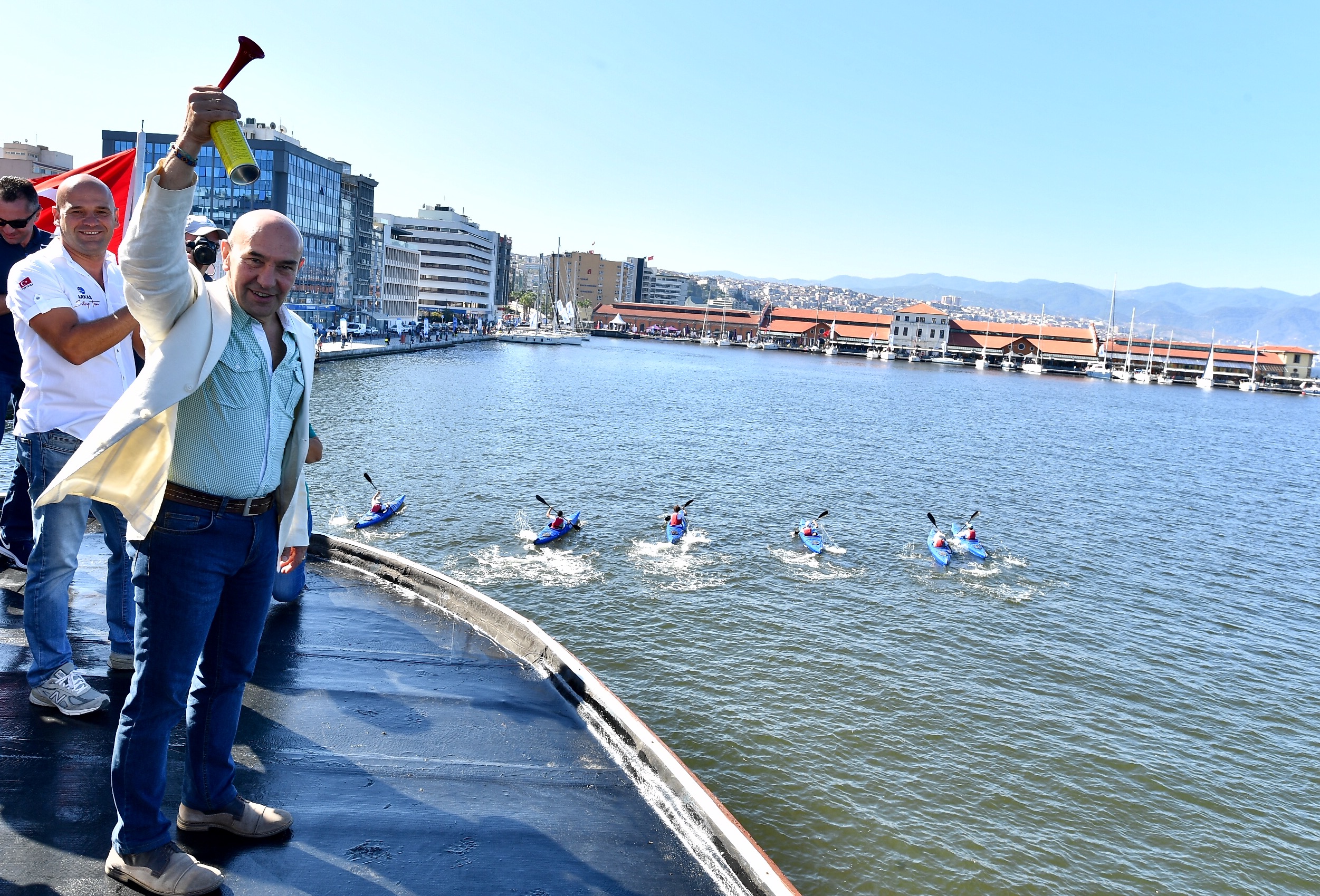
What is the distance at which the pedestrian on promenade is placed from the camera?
116 inches

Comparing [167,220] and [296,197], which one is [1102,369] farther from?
[167,220]

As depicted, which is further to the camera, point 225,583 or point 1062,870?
point 1062,870

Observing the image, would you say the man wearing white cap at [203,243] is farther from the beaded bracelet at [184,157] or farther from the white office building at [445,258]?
the white office building at [445,258]

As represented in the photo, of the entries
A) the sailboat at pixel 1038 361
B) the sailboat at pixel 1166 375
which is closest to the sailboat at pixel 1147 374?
the sailboat at pixel 1166 375

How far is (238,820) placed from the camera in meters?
3.60

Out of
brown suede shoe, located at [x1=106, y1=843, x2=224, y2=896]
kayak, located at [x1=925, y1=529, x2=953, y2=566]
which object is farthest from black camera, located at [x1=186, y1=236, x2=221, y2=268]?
kayak, located at [x1=925, y1=529, x2=953, y2=566]

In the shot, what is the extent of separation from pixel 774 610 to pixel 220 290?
15.9 metres

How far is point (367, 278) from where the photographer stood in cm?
11788

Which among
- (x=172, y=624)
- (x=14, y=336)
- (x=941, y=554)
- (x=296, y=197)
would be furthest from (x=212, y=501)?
(x=296, y=197)

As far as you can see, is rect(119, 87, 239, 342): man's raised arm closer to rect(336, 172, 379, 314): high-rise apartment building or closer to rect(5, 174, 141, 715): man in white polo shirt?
rect(5, 174, 141, 715): man in white polo shirt

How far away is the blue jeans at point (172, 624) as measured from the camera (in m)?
3.13

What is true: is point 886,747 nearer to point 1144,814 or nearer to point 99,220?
point 1144,814

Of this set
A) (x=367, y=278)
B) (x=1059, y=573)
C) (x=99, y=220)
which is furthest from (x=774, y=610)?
(x=367, y=278)

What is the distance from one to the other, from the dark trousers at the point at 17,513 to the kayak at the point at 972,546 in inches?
873
